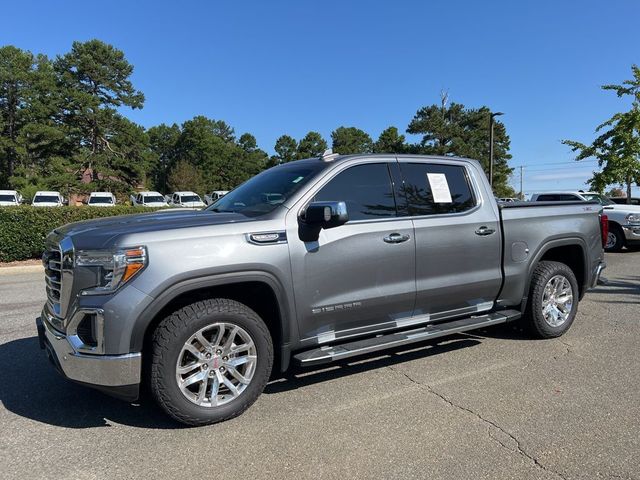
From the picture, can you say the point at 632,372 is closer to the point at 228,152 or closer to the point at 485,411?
the point at 485,411

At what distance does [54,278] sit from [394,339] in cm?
259

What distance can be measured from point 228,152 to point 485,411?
65.2 m

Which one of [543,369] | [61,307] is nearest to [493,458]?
[543,369]

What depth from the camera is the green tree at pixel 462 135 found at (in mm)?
49375

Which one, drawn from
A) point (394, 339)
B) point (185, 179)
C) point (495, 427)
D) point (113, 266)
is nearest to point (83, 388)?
point (113, 266)

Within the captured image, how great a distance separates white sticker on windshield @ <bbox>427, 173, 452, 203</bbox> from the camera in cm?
463

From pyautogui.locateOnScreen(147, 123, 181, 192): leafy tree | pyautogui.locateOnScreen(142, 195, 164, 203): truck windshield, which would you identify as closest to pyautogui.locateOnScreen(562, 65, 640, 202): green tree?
pyautogui.locateOnScreen(142, 195, 164, 203): truck windshield

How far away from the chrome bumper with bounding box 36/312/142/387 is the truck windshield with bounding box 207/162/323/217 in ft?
4.48

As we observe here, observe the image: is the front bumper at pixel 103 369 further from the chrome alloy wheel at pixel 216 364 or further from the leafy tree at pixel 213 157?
the leafy tree at pixel 213 157

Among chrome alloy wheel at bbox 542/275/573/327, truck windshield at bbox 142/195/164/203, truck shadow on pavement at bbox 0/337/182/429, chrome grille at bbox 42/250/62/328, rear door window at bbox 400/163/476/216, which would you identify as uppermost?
truck windshield at bbox 142/195/164/203

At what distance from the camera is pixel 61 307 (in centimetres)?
333

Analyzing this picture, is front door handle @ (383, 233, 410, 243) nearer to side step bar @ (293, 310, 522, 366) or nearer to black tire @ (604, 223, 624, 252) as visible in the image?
side step bar @ (293, 310, 522, 366)

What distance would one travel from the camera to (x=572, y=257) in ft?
18.7

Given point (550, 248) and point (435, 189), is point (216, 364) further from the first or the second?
point (550, 248)
